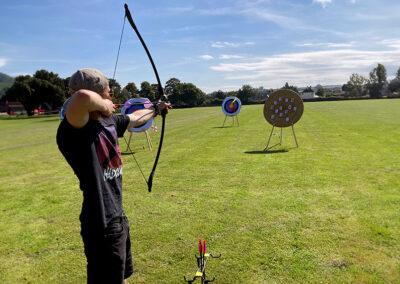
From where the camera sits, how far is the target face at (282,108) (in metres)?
13.2

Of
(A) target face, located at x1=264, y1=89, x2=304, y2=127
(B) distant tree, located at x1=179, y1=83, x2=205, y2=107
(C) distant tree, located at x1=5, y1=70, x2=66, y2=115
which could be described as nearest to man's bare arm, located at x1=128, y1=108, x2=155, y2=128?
(A) target face, located at x1=264, y1=89, x2=304, y2=127

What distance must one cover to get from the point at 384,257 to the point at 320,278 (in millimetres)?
869

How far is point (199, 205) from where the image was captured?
21.1 feet

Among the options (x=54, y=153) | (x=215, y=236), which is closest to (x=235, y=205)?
(x=215, y=236)

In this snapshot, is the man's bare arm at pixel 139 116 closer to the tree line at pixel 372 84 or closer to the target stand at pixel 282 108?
the target stand at pixel 282 108

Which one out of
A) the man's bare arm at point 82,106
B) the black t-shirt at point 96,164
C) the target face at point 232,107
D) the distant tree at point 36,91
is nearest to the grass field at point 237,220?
the black t-shirt at point 96,164

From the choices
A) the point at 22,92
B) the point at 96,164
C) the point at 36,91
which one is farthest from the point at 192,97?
the point at 96,164

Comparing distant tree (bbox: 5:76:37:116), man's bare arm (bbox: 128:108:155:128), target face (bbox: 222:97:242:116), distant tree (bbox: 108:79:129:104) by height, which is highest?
distant tree (bbox: 5:76:37:116)

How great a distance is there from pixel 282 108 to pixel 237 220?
27.4 feet

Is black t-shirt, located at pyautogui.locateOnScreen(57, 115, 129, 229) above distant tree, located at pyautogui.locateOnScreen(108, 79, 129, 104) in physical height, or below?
below

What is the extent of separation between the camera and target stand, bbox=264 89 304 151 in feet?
43.4

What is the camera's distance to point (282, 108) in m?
13.4

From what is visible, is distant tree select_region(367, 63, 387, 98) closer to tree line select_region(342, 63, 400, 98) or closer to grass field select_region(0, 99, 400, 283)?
tree line select_region(342, 63, 400, 98)

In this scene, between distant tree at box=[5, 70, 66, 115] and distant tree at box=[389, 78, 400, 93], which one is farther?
distant tree at box=[389, 78, 400, 93]
